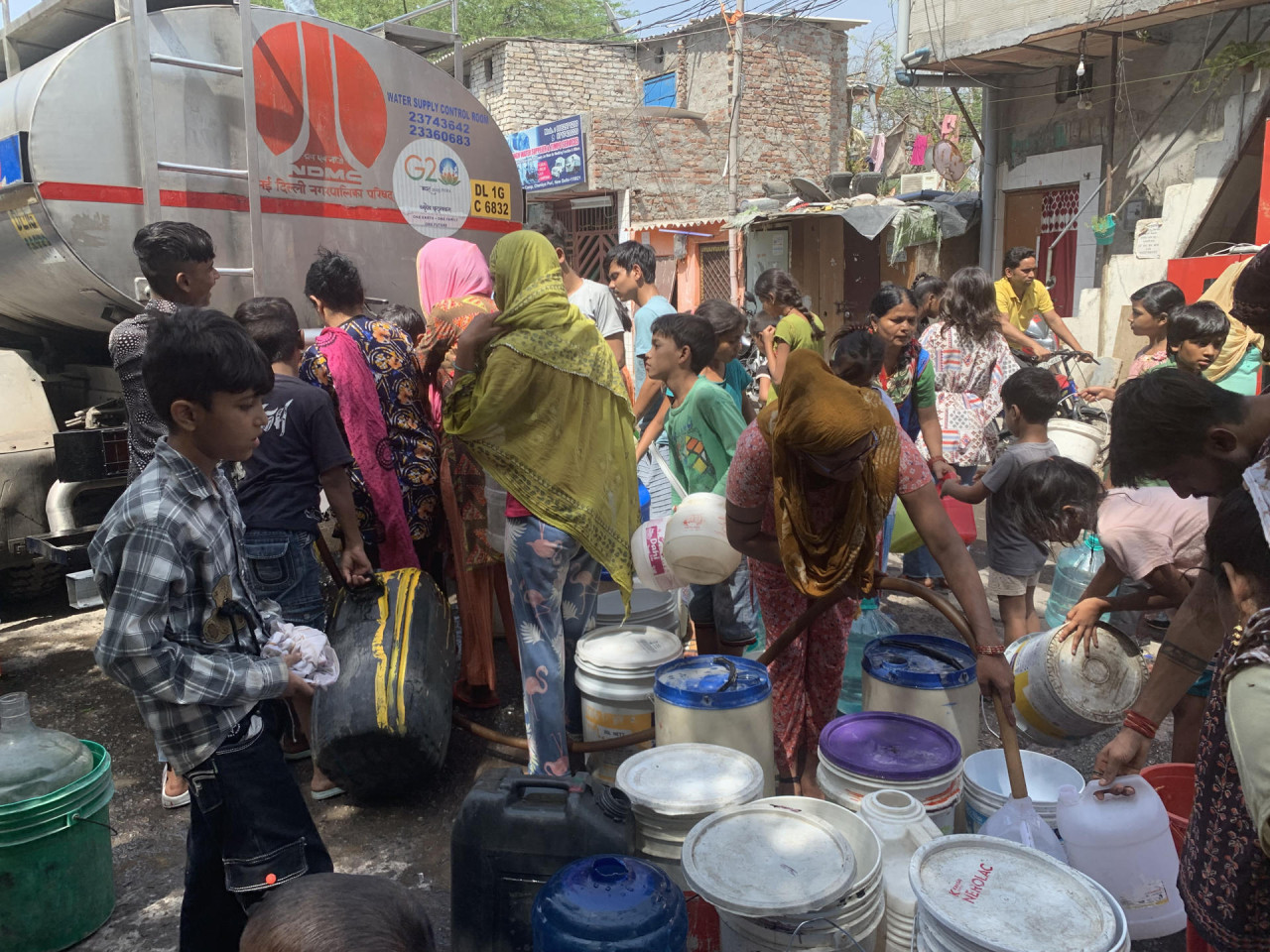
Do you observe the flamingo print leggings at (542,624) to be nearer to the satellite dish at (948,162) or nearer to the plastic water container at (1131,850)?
the plastic water container at (1131,850)

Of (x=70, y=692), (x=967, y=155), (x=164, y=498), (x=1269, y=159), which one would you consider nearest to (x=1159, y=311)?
(x=1269, y=159)

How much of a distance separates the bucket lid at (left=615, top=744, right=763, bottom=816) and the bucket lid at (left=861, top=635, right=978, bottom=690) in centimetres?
53

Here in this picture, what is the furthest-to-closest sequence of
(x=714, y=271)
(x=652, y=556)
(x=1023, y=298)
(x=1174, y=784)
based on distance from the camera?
(x=714, y=271)
(x=1023, y=298)
(x=652, y=556)
(x=1174, y=784)

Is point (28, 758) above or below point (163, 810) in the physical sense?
→ above

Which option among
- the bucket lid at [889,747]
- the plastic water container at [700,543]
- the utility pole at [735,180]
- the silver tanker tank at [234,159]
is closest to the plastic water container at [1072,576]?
the plastic water container at [700,543]

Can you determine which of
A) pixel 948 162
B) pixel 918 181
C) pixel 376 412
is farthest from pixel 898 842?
pixel 918 181

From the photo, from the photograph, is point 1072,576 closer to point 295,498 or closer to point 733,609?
point 733,609

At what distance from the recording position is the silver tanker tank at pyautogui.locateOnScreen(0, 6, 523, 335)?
405 centimetres

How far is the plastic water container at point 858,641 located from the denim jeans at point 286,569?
2.03 m

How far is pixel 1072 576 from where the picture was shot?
4102 mm

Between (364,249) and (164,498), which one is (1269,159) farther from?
(164,498)

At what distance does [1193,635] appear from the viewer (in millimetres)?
1887

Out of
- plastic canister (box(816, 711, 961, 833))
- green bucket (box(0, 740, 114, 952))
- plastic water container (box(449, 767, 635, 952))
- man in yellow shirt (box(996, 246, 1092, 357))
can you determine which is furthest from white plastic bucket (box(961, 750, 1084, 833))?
man in yellow shirt (box(996, 246, 1092, 357))

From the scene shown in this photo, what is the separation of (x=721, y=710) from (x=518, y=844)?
0.66m
